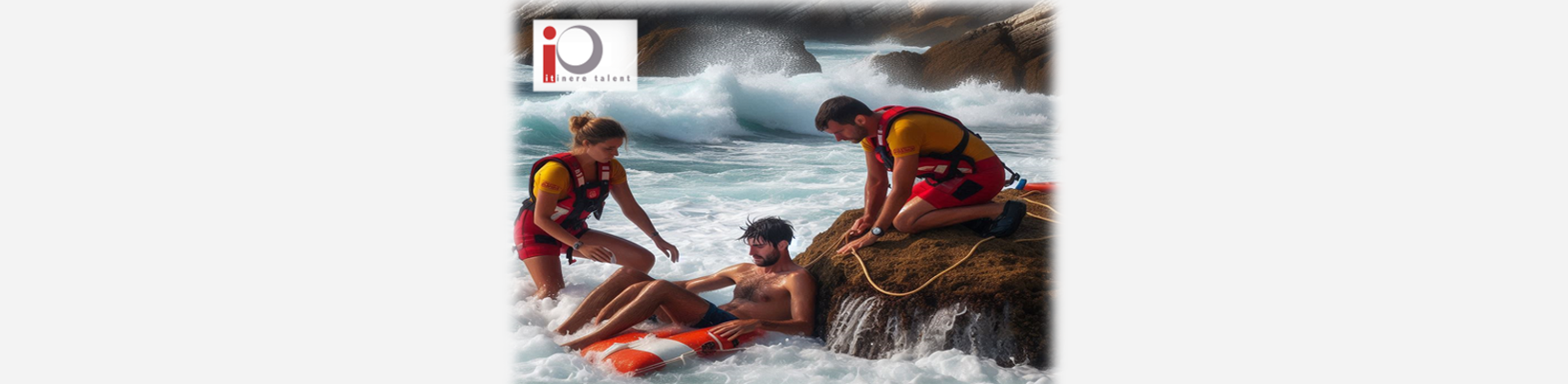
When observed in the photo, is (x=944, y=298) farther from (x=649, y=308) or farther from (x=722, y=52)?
(x=722, y=52)

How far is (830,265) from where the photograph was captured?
5.70 meters

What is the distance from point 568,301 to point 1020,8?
384 cm

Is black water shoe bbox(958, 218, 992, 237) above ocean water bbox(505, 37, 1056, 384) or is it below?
below

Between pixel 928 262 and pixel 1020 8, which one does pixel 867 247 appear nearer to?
pixel 928 262

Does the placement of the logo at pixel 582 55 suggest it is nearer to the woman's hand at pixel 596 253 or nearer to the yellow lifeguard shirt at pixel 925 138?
the woman's hand at pixel 596 253

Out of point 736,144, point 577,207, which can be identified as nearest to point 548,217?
point 577,207

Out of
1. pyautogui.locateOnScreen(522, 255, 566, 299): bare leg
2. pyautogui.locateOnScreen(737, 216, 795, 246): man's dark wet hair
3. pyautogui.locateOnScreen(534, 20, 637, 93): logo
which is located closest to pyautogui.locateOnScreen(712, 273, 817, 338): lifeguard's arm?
pyautogui.locateOnScreen(737, 216, 795, 246): man's dark wet hair

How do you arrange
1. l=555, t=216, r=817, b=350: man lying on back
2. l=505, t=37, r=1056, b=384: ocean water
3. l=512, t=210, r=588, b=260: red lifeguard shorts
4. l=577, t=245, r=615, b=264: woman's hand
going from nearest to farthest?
l=555, t=216, r=817, b=350: man lying on back
l=577, t=245, r=615, b=264: woman's hand
l=512, t=210, r=588, b=260: red lifeguard shorts
l=505, t=37, r=1056, b=384: ocean water

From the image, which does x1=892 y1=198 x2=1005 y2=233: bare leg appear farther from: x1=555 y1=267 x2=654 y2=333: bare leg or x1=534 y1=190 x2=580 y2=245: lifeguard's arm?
x1=534 y1=190 x2=580 y2=245: lifeguard's arm

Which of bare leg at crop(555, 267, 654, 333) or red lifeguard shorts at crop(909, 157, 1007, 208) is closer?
bare leg at crop(555, 267, 654, 333)

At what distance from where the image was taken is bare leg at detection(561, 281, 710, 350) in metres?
5.10

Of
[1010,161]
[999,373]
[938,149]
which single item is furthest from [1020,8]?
[999,373]

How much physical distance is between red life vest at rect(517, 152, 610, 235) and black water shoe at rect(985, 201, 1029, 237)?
218 centimetres

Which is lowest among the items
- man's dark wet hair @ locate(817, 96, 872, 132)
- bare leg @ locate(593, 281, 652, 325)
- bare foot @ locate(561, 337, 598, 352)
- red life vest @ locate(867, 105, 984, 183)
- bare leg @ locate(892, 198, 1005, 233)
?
bare foot @ locate(561, 337, 598, 352)
